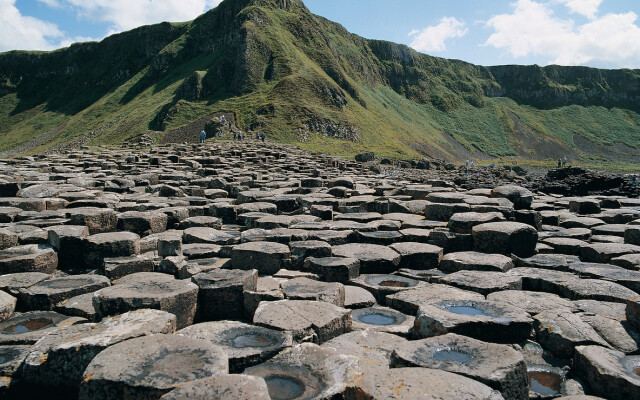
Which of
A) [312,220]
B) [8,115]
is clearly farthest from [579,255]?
[8,115]

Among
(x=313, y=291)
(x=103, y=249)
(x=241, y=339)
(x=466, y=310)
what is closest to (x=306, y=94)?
(x=103, y=249)

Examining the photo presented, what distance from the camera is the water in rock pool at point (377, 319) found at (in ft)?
15.9

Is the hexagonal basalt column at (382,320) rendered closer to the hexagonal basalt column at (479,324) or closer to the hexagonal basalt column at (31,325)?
the hexagonal basalt column at (479,324)

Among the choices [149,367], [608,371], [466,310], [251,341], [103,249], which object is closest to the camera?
[149,367]

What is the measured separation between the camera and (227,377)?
2.92m

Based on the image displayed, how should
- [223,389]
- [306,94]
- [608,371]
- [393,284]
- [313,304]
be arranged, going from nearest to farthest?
[223,389] → [608,371] → [313,304] → [393,284] → [306,94]

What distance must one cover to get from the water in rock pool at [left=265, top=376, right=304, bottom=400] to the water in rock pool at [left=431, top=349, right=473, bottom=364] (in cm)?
108

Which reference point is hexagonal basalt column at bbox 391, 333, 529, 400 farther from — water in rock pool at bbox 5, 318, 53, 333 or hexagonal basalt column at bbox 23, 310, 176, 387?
water in rock pool at bbox 5, 318, 53, 333

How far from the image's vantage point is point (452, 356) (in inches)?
141

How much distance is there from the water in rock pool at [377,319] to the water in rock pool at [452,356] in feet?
3.92

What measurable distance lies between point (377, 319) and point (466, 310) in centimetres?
94

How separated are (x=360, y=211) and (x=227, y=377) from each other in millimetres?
7982

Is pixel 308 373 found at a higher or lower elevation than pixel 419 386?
lower

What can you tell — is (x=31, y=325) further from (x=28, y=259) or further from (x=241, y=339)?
(x=241, y=339)
